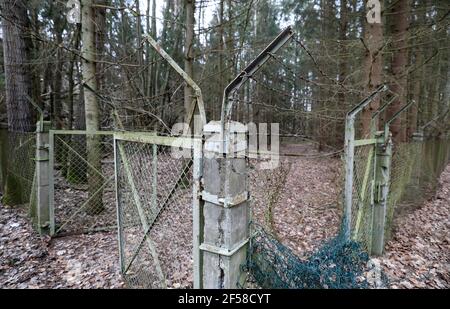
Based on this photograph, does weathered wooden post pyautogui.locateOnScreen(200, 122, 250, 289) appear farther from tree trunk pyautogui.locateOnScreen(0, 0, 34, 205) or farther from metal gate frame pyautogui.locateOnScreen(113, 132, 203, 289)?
tree trunk pyautogui.locateOnScreen(0, 0, 34, 205)

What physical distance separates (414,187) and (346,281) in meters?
5.02

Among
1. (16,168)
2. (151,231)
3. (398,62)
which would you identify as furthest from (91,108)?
(398,62)

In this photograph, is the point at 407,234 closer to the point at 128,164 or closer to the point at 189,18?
the point at 128,164

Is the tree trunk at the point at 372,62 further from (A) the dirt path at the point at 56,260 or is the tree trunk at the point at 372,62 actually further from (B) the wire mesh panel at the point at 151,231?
(A) the dirt path at the point at 56,260

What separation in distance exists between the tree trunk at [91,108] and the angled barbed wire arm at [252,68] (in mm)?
3701

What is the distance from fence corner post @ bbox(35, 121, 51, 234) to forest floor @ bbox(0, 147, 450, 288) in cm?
25

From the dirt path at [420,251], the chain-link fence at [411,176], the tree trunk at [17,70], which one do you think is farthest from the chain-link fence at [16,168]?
the chain-link fence at [411,176]

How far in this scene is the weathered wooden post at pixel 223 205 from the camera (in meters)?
1.61

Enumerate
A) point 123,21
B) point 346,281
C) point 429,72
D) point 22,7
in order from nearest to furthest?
point 346,281, point 22,7, point 429,72, point 123,21

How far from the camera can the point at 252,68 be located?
151 centimetres

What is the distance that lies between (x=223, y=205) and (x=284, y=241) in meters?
2.76

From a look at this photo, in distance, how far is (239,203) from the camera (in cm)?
170

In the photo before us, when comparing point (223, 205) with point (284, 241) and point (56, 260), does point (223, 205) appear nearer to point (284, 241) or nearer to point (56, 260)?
point (284, 241)

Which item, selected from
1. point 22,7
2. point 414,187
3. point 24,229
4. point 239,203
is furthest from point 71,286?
point 414,187
